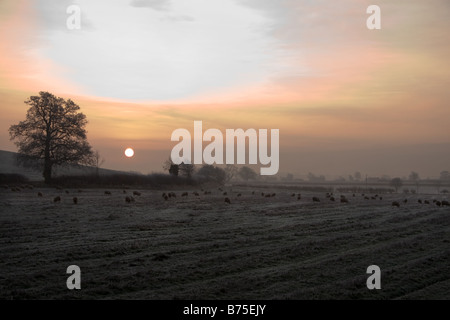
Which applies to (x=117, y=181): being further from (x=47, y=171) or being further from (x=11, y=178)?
(x=11, y=178)

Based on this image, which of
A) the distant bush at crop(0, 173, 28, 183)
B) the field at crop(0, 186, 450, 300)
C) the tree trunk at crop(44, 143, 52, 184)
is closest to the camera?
the field at crop(0, 186, 450, 300)

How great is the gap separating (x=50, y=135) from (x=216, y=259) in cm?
4797

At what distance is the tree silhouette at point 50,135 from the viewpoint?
5397 cm

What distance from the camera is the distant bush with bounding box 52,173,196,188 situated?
185 ft

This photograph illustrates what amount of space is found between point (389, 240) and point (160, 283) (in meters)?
11.0

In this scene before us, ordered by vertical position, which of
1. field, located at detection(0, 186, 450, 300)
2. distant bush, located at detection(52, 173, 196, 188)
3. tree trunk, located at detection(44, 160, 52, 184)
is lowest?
→ field, located at detection(0, 186, 450, 300)

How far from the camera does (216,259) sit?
42.8ft

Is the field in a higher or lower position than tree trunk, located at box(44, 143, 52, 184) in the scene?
lower

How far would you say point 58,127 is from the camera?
5562 cm

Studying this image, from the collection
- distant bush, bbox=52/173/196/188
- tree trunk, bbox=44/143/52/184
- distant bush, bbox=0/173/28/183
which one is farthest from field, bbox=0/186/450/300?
distant bush, bbox=52/173/196/188

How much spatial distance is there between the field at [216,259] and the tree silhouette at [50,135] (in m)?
34.6

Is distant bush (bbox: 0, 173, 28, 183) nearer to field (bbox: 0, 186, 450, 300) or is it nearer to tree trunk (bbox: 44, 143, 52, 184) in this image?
tree trunk (bbox: 44, 143, 52, 184)

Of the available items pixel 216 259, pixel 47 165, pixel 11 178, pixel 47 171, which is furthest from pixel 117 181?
pixel 216 259

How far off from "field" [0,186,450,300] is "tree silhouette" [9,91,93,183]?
34.6m
